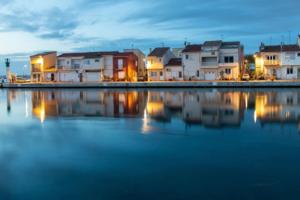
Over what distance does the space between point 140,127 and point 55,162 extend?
20.5ft

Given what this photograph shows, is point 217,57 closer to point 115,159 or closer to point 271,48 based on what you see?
point 271,48

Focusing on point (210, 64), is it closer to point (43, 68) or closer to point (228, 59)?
point (228, 59)

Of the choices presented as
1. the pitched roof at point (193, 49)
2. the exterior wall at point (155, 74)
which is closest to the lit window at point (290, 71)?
the pitched roof at point (193, 49)

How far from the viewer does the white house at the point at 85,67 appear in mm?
55844

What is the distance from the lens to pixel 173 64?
53125mm

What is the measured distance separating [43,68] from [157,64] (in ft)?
64.2

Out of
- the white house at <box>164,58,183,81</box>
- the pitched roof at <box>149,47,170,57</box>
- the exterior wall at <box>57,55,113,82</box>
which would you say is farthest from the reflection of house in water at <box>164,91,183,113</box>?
the exterior wall at <box>57,55,113,82</box>

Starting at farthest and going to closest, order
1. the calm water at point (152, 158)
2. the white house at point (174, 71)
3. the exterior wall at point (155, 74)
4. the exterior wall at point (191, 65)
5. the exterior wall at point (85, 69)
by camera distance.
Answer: the exterior wall at point (85, 69), the exterior wall at point (155, 74), the white house at point (174, 71), the exterior wall at point (191, 65), the calm water at point (152, 158)

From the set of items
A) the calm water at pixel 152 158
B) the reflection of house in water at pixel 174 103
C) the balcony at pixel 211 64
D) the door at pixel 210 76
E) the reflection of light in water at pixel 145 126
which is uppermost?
the balcony at pixel 211 64

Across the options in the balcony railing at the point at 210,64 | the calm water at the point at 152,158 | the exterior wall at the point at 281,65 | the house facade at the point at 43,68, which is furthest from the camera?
the house facade at the point at 43,68

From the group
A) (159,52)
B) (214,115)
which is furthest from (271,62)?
(214,115)

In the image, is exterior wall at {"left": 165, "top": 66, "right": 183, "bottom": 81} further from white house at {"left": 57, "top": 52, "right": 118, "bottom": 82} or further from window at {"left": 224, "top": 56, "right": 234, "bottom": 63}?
white house at {"left": 57, "top": 52, "right": 118, "bottom": 82}

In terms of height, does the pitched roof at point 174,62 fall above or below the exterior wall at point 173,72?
above

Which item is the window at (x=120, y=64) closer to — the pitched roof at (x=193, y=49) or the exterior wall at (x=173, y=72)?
the exterior wall at (x=173, y=72)
